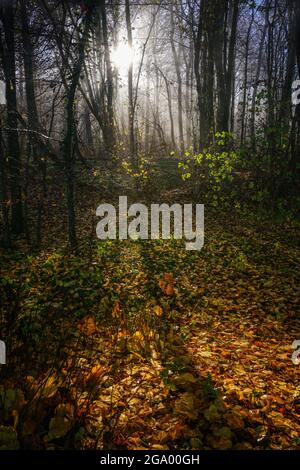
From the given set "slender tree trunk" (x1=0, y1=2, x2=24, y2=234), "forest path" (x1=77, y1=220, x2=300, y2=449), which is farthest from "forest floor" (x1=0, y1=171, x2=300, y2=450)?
"slender tree trunk" (x1=0, y1=2, x2=24, y2=234)

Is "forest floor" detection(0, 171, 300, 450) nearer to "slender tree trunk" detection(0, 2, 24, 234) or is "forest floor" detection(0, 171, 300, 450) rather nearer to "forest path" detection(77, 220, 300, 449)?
"forest path" detection(77, 220, 300, 449)

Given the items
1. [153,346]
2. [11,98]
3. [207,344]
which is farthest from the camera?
[11,98]

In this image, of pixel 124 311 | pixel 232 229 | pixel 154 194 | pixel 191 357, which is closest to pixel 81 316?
pixel 124 311

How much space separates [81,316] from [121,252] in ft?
8.82

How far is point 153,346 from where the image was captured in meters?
4.20

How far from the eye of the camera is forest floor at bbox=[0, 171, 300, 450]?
260 cm

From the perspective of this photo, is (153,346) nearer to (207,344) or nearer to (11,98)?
(207,344)

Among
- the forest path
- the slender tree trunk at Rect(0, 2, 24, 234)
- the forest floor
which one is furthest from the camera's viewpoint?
the slender tree trunk at Rect(0, 2, 24, 234)

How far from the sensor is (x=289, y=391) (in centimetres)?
333

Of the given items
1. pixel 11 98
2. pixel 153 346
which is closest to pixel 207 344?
pixel 153 346

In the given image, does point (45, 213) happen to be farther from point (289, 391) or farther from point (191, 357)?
point (289, 391)

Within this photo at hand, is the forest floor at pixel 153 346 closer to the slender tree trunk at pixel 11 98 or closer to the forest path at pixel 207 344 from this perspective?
the forest path at pixel 207 344

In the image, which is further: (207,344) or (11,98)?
(11,98)
